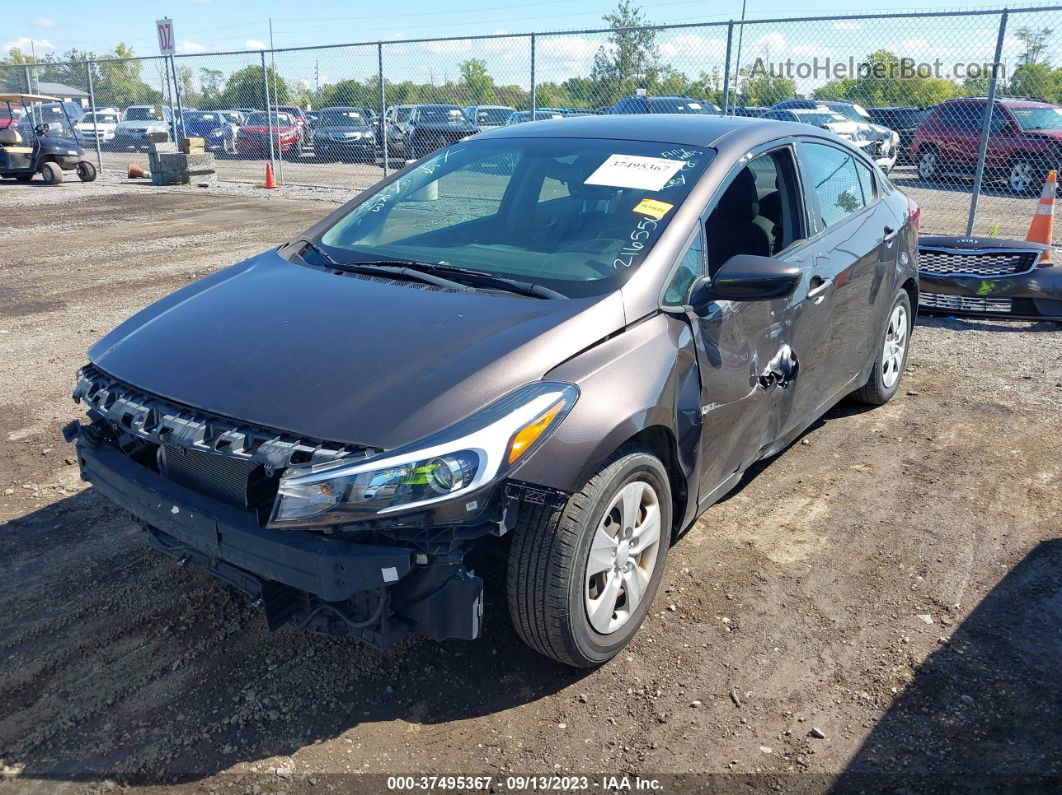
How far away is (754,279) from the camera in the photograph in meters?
3.17

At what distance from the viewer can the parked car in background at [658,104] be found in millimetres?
14094

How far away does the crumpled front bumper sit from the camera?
251 cm

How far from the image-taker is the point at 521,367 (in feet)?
9.07

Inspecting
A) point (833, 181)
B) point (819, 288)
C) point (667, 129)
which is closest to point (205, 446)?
point (667, 129)

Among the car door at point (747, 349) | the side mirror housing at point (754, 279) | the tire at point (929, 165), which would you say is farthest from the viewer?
the tire at point (929, 165)

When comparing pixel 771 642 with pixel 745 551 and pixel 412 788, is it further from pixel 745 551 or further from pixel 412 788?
pixel 412 788

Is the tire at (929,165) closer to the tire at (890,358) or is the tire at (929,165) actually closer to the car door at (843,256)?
the tire at (890,358)

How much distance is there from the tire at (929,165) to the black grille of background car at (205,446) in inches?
677

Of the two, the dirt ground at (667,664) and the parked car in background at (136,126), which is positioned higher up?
the parked car in background at (136,126)

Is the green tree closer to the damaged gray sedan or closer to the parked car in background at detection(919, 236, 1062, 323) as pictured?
the parked car in background at detection(919, 236, 1062, 323)

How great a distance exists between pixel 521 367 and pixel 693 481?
0.93 metres

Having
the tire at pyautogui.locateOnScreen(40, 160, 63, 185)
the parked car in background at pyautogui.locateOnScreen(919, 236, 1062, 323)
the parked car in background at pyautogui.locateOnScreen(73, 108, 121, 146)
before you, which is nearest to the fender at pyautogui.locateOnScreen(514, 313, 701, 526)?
the parked car in background at pyautogui.locateOnScreen(919, 236, 1062, 323)

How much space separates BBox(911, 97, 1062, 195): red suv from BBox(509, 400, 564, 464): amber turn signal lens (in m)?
14.5

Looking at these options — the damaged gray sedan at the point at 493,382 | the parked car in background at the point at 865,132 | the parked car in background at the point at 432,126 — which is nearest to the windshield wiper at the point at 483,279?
the damaged gray sedan at the point at 493,382
